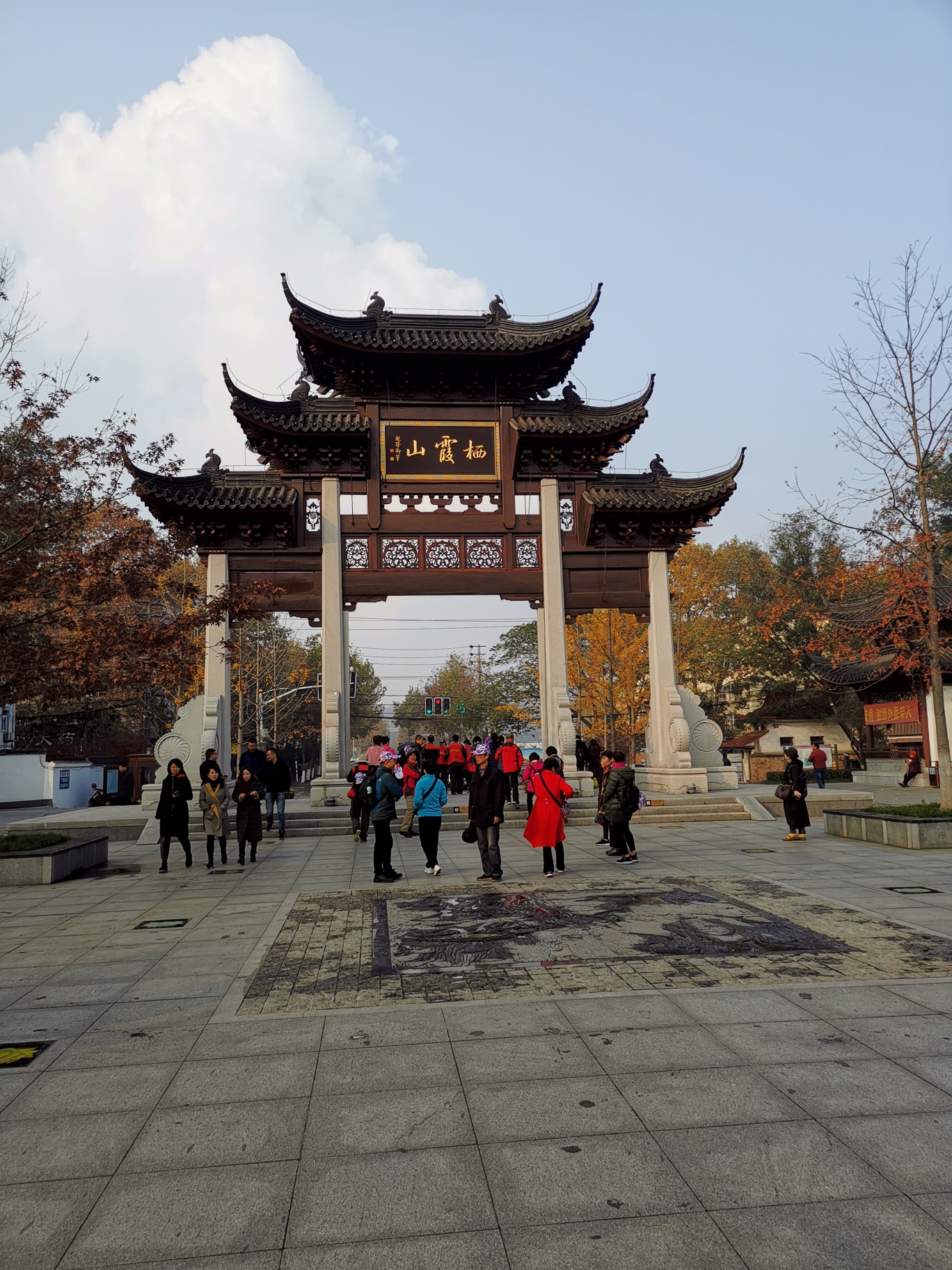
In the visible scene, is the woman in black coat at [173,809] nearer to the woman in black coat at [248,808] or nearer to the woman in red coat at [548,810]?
the woman in black coat at [248,808]

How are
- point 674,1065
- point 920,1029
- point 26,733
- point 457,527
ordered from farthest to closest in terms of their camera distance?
point 26,733, point 457,527, point 920,1029, point 674,1065

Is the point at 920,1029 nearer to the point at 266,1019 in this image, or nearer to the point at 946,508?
the point at 266,1019

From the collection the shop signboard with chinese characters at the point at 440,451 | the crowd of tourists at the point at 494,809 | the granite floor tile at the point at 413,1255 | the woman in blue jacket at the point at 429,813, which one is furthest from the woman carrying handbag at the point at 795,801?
the granite floor tile at the point at 413,1255

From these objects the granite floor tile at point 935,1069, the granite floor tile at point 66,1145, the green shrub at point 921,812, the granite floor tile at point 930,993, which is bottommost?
the granite floor tile at point 66,1145

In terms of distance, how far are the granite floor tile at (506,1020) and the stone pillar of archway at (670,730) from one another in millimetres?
13927

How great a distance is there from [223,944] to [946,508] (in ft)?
145

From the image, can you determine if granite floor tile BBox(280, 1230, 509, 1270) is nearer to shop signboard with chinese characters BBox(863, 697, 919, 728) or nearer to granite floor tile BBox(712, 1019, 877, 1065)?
granite floor tile BBox(712, 1019, 877, 1065)

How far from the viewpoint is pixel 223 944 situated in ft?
24.4

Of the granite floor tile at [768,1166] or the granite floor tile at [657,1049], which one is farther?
the granite floor tile at [657,1049]

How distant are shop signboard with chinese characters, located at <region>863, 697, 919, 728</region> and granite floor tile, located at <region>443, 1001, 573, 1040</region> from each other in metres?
28.0

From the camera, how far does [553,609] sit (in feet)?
64.3

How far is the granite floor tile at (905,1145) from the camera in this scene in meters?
3.24

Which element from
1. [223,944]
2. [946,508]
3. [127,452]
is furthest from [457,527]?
[946,508]

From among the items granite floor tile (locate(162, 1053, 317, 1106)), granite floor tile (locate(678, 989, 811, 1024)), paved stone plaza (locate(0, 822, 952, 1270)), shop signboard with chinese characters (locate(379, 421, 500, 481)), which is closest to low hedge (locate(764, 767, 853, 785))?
shop signboard with chinese characters (locate(379, 421, 500, 481))
